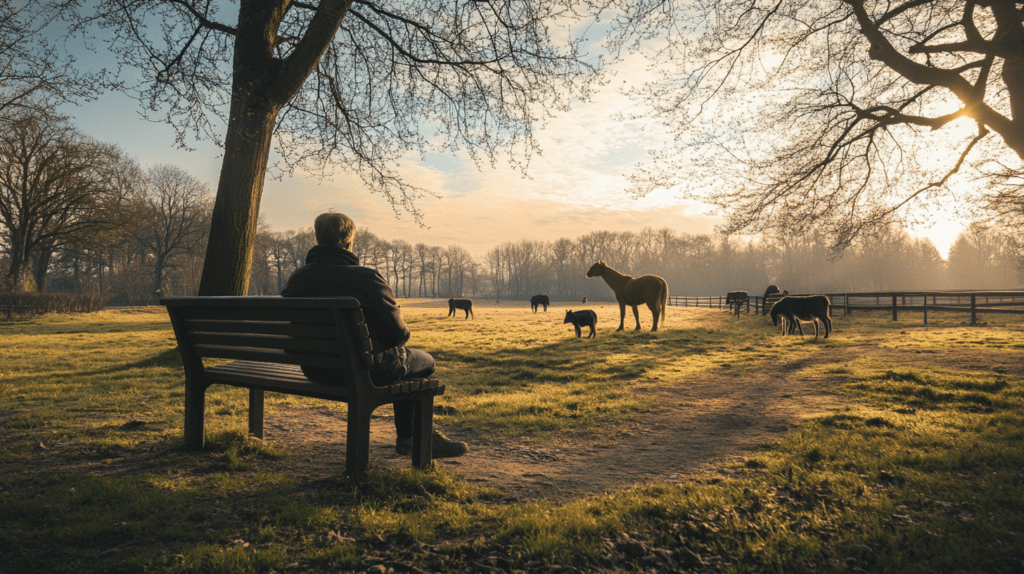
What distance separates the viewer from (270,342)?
10.8 feet

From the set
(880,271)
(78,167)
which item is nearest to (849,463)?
(78,167)

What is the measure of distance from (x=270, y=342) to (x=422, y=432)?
119 cm

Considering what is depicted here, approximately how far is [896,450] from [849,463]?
0.62 meters

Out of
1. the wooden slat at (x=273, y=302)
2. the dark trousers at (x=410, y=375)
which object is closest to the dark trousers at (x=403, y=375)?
the dark trousers at (x=410, y=375)

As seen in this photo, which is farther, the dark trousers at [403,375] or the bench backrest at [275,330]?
the dark trousers at [403,375]

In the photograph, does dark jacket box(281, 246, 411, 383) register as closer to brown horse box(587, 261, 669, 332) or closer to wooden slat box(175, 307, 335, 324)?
wooden slat box(175, 307, 335, 324)

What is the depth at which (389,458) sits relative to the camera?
3.90 m

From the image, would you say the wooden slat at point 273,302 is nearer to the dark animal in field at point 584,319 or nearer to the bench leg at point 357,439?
the bench leg at point 357,439

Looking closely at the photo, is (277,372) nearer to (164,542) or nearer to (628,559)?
(164,542)

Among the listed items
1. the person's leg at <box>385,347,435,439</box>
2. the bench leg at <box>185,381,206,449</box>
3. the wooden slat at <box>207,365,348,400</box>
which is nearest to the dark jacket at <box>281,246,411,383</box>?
the wooden slat at <box>207,365,348,400</box>

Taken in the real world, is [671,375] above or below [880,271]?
below

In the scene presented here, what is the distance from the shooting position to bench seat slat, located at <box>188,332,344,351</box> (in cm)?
303

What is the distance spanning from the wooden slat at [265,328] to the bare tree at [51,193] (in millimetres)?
35395

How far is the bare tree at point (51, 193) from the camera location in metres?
29.8
